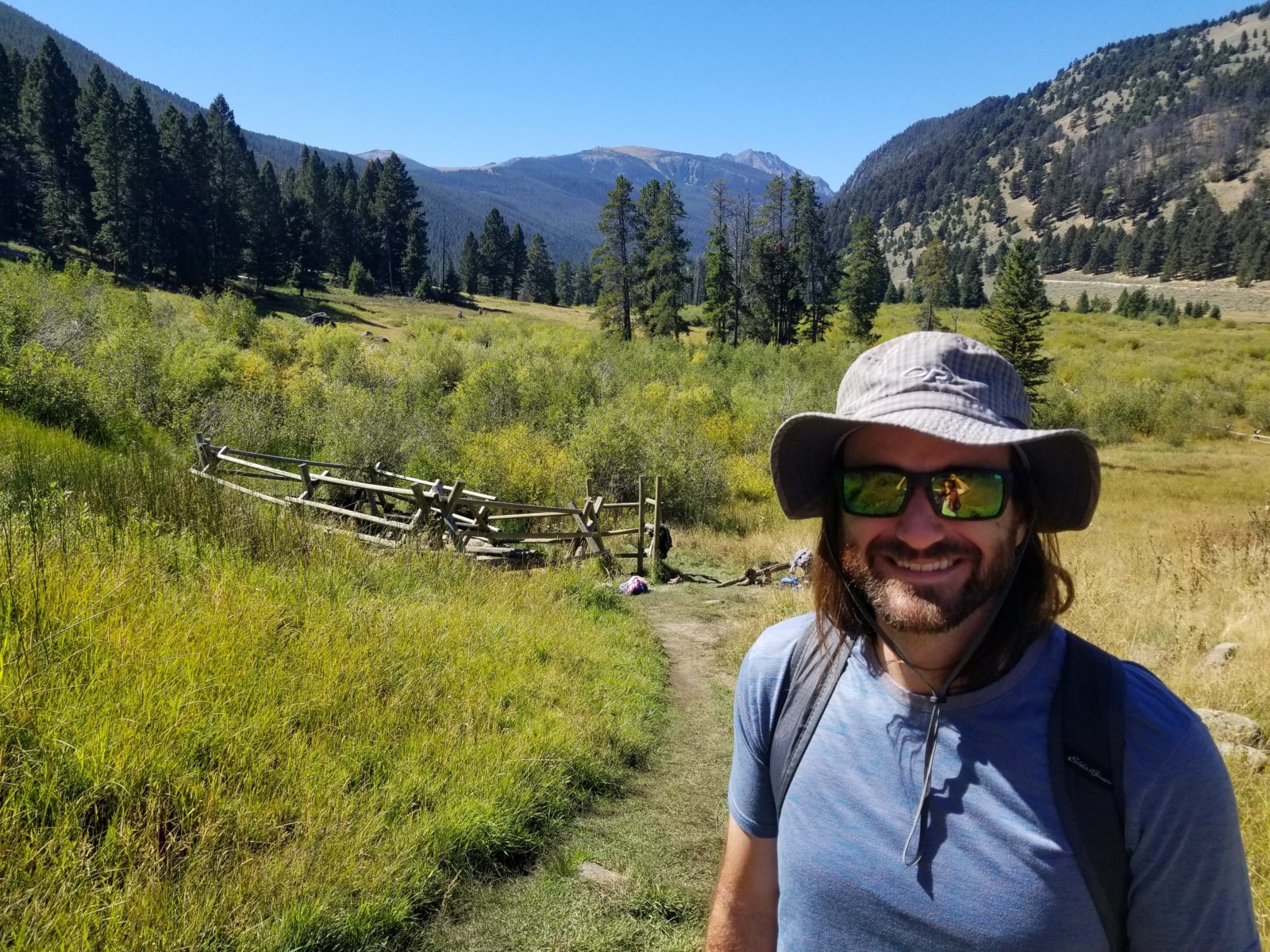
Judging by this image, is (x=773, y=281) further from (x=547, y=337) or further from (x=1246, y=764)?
(x=1246, y=764)

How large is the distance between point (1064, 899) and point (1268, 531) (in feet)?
46.6

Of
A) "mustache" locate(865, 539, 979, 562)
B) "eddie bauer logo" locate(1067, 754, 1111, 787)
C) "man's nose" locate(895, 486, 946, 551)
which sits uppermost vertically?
"man's nose" locate(895, 486, 946, 551)

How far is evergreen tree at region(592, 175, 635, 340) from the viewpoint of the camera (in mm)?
53094

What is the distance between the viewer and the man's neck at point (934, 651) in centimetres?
146

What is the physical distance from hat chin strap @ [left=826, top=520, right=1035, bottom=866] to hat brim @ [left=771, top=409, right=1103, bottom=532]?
0.11 meters

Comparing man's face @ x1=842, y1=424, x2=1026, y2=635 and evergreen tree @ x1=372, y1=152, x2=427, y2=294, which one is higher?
evergreen tree @ x1=372, y1=152, x2=427, y2=294

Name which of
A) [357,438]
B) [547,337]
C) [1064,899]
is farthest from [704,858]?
[547,337]

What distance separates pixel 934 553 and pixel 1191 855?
636 millimetres

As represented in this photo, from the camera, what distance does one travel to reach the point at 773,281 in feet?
194

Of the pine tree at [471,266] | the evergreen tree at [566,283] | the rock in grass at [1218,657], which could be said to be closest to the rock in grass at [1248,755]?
the rock in grass at [1218,657]

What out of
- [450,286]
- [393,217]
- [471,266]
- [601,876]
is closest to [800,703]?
[601,876]

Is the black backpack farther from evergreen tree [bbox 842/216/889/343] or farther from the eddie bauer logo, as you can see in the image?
evergreen tree [bbox 842/216/889/343]

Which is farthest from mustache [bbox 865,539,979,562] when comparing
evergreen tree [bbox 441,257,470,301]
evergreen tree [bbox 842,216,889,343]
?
evergreen tree [bbox 441,257,470,301]

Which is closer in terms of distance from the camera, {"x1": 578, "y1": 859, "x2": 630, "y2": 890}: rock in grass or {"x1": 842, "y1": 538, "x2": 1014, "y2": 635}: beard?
{"x1": 842, "y1": 538, "x2": 1014, "y2": 635}: beard
